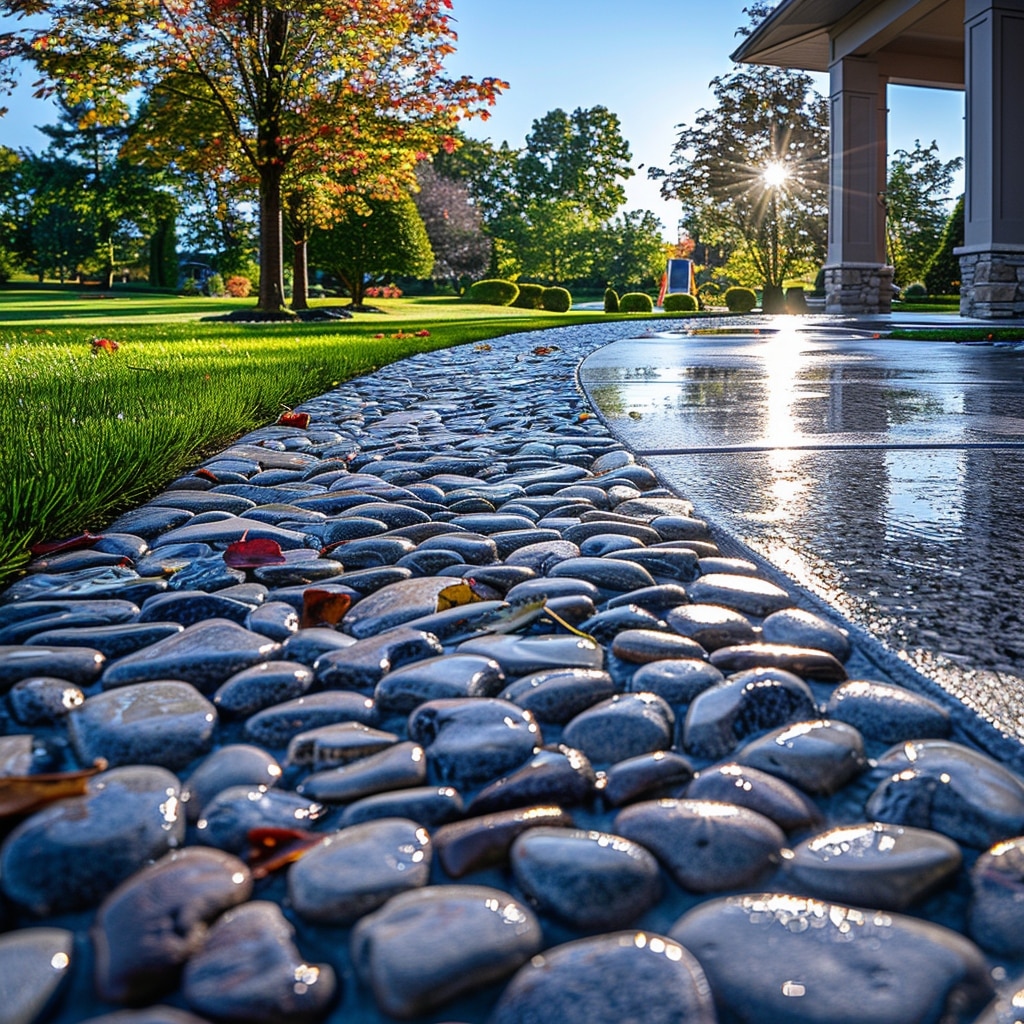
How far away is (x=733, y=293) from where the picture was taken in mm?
29828

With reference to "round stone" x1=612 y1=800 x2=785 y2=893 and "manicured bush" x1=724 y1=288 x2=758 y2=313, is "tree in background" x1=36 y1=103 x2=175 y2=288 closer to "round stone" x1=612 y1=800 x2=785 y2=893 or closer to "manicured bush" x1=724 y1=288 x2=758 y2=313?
"manicured bush" x1=724 y1=288 x2=758 y2=313

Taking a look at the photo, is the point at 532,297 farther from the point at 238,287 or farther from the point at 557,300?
the point at 238,287

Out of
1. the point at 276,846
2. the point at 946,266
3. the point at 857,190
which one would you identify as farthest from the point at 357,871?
the point at 946,266

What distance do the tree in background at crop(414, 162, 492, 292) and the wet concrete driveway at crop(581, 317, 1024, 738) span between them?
1444 inches

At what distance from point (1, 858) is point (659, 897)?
0.61 meters

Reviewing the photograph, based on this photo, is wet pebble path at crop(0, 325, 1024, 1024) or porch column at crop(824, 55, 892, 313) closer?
wet pebble path at crop(0, 325, 1024, 1024)

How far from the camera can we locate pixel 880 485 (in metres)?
2.38

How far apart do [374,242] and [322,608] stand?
24861 millimetres

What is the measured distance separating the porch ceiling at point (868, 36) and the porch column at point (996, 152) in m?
1.44

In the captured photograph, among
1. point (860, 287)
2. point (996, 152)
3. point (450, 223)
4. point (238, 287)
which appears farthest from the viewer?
point (450, 223)

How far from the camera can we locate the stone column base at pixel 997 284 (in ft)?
34.7

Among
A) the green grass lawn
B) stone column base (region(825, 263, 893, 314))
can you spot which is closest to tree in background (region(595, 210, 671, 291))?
stone column base (region(825, 263, 893, 314))

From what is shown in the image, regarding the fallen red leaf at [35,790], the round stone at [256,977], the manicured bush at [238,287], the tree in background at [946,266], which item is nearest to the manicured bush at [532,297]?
the manicured bush at [238,287]

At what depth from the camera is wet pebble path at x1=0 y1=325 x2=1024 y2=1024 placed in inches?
28.7
